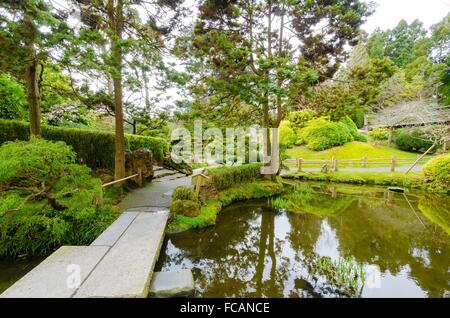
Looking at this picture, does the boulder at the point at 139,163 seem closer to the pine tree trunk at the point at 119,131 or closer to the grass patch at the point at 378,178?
the pine tree trunk at the point at 119,131

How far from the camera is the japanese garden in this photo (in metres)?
3.90

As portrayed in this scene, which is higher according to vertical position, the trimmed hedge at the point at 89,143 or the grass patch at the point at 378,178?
the trimmed hedge at the point at 89,143

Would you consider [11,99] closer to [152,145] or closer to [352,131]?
[152,145]

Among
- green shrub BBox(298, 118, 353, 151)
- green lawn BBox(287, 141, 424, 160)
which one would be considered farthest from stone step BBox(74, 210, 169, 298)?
green shrub BBox(298, 118, 353, 151)

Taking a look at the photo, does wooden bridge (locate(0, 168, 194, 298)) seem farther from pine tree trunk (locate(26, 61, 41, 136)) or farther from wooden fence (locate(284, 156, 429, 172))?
wooden fence (locate(284, 156, 429, 172))

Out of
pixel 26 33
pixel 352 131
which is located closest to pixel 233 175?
pixel 26 33

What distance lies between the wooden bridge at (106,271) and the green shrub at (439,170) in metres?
13.2

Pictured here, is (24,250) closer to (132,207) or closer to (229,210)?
(132,207)

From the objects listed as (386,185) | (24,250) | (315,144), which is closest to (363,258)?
(24,250)

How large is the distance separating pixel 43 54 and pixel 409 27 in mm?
51191

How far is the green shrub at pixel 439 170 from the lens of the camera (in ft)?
35.9

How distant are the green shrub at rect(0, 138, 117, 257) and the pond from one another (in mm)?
1986

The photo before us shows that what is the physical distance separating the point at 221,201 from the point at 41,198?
525cm

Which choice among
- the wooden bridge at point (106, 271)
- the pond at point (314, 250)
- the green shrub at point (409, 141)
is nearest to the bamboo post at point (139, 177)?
the pond at point (314, 250)
